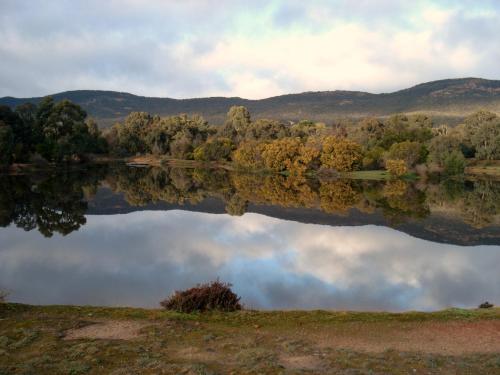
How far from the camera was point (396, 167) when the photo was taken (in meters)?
68.1

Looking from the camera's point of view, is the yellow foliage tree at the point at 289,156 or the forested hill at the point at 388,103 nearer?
the yellow foliage tree at the point at 289,156

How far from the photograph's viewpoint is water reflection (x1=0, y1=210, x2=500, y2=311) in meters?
15.8

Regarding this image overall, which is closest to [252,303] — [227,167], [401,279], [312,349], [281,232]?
[312,349]

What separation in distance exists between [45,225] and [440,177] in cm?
5940

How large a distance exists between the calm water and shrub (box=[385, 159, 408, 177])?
18809 mm

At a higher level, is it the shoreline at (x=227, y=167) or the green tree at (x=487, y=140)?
Result: the green tree at (x=487, y=140)

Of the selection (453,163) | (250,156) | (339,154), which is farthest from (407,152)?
(250,156)

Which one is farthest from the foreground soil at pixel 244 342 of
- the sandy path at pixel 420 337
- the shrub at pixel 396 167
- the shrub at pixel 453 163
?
the shrub at pixel 453 163

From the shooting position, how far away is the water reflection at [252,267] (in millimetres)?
15797

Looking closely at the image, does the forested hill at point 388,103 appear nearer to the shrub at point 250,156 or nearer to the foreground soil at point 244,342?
the shrub at point 250,156

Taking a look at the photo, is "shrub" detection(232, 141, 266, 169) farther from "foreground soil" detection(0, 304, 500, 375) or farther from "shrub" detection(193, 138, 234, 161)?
"foreground soil" detection(0, 304, 500, 375)

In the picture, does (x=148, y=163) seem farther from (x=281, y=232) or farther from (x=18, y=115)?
(x=281, y=232)

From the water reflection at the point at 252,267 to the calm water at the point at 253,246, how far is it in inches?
2.9

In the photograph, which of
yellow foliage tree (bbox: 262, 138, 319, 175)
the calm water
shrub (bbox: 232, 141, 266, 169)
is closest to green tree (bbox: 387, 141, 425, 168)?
yellow foliage tree (bbox: 262, 138, 319, 175)
